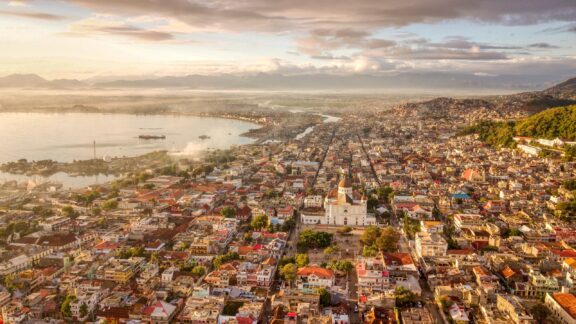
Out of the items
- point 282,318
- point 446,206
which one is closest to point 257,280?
point 282,318

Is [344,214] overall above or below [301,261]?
above

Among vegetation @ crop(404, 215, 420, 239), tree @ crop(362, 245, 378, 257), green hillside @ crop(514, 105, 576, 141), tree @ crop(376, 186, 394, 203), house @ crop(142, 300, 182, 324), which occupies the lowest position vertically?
house @ crop(142, 300, 182, 324)

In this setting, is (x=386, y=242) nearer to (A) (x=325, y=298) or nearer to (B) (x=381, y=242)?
(B) (x=381, y=242)

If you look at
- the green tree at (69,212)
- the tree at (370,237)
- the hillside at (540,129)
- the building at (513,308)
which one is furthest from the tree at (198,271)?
the hillside at (540,129)

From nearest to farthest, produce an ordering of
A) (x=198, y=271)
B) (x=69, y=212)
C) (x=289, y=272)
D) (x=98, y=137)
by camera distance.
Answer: (x=289, y=272), (x=198, y=271), (x=69, y=212), (x=98, y=137)

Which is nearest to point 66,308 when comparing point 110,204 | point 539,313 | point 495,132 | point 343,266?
point 343,266

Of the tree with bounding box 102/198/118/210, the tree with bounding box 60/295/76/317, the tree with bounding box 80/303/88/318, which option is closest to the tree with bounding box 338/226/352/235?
the tree with bounding box 80/303/88/318

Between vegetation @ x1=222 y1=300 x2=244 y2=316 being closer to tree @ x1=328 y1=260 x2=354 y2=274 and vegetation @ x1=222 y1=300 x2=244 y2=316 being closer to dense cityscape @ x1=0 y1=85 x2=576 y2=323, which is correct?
dense cityscape @ x1=0 y1=85 x2=576 y2=323

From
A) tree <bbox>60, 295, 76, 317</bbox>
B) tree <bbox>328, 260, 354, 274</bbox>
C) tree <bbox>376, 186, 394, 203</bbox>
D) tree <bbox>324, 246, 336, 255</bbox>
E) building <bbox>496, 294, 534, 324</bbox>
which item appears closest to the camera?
building <bbox>496, 294, 534, 324</bbox>

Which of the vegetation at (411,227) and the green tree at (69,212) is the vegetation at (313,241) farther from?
the green tree at (69,212)
